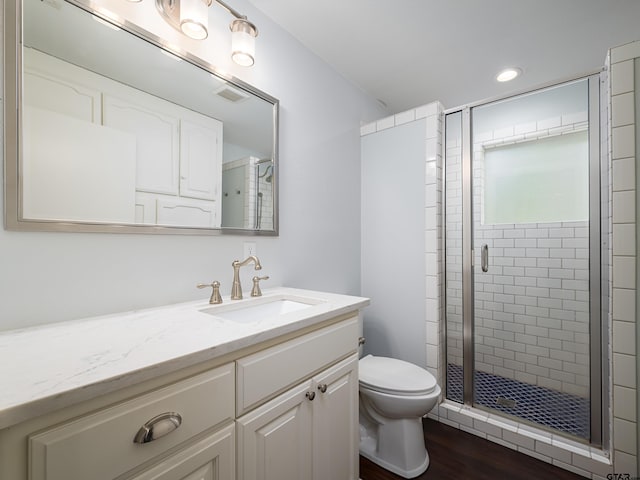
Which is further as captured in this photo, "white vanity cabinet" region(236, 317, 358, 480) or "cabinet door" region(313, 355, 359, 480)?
"cabinet door" region(313, 355, 359, 480)

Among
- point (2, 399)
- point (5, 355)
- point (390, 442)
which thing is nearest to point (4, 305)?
point (5, 355)

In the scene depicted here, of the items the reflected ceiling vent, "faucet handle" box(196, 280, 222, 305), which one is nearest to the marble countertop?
"faucet handle" box(196, 280, 222, 305)

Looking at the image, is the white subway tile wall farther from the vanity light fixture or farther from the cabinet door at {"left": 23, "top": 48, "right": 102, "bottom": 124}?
the cabinet door at {"left": 23, "top": 48, "right": 102, "bottom": 124}

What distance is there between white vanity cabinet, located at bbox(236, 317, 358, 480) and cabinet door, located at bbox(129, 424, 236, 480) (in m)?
0.04

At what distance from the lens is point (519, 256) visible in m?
1.88

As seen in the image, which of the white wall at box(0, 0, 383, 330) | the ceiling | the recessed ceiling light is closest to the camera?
the white wall at box(0, 0, 383, 330)

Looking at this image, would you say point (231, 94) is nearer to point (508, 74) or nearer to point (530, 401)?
point (508, 74)

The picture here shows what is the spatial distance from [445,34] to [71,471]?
2354 millimetres

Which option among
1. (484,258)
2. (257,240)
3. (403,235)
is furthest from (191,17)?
(484,258)

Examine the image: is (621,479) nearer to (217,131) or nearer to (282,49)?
(217,131)

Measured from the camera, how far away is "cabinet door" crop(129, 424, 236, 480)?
64cm

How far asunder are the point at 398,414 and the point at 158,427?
1.22 meters

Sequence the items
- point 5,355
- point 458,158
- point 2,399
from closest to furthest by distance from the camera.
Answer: point 2,399
point 5,355
point 458,158

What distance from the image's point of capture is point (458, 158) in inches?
76.7
